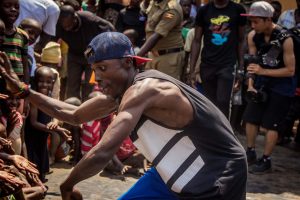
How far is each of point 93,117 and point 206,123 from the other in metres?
0.91

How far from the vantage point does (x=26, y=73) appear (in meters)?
5.24

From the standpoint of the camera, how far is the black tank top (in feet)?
10.4

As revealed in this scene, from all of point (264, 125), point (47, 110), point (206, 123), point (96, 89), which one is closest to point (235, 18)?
point (264, 125)

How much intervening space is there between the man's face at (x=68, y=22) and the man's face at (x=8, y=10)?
6.42 feet

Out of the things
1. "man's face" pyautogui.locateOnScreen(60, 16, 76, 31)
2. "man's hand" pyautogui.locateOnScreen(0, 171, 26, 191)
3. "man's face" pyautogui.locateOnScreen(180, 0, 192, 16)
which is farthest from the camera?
"man's face" pyautogui.locateOnScreen(180, 0, 192, 16)

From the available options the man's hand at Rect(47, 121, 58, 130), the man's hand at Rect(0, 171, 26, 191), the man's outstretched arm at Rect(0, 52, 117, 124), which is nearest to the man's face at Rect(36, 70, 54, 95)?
the man's hand at Rect(47, 121, 58, 130)

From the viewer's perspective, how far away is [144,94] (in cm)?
302

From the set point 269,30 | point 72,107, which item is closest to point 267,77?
point 269,30

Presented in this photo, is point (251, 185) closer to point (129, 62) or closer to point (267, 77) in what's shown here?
point (267, 77)

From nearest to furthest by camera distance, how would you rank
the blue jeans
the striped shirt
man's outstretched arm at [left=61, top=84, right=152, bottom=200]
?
1. man's outstretched arm at [left=61, top=84, right=152, bottom=200]
2. the blue jeans
3. the striped shirt

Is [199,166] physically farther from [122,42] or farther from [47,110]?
[47,110]

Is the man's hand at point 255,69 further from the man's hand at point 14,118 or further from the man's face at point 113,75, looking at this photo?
the man's face at point 113,75

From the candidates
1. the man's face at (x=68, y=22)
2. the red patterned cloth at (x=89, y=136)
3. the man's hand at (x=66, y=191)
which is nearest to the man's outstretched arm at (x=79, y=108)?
the man's hand at (x=66, y=191)

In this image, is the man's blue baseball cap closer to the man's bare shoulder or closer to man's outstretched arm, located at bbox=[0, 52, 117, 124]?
the man's bare shoulder
